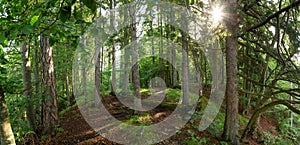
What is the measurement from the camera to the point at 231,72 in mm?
6230

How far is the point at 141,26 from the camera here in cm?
974

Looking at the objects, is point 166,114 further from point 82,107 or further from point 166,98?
point 82,107

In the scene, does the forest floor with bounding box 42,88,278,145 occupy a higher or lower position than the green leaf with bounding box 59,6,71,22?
lower

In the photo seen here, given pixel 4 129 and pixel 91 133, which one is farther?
pixel 91 133

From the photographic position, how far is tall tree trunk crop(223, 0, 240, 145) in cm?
600

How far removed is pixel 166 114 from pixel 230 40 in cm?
400

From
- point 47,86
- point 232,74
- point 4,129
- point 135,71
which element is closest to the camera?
point 4,129

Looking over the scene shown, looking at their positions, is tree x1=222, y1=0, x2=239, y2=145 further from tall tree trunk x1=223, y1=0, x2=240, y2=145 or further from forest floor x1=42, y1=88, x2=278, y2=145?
forest floor x1=42, y1=88, x2=278, y2=145

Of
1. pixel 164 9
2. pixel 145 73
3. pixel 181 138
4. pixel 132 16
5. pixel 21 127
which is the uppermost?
pixel 164 9

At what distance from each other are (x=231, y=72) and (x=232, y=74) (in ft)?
0.23

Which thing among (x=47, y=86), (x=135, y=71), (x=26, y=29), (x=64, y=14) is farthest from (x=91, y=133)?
(x=64, y=14)

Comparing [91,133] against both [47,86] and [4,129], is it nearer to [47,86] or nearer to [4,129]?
[47,86]

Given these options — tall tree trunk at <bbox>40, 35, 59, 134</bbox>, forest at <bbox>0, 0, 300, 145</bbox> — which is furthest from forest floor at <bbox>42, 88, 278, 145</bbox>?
tall tree trunk at <bbox>40, 35, 59, 134</bbox>

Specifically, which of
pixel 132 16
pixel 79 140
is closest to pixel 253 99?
pixel 132 16
